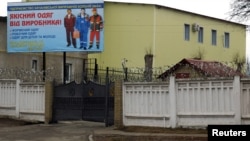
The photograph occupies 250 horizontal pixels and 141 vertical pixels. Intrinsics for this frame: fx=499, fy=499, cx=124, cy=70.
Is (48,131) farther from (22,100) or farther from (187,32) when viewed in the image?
(187,32)

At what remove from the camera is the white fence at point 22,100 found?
20.7 meters

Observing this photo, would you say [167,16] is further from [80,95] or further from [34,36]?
[80,95]

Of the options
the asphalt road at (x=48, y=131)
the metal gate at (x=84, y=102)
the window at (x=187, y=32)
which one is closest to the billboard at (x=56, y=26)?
the metal gate at (x=84, y=102)

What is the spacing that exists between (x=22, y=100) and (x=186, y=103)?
8.20 meters

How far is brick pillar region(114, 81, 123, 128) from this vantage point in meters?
17.6

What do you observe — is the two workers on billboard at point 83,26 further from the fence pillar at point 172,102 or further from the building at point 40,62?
the fence pillar at point 172,102

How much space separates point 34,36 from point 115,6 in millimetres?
14873

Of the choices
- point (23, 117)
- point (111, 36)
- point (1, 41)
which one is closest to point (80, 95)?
point (23, 117)

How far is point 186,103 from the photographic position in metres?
16.1

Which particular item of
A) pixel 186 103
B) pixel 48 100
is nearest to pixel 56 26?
pixel 48 100

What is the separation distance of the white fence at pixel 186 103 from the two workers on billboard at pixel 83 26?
8122 millimetres

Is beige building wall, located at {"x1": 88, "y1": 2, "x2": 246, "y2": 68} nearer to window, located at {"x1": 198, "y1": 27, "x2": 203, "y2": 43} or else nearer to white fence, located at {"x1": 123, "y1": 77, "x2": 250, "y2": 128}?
window, located at {"x1": 198, "y1": 27, "x2": 203, "y2": 43}

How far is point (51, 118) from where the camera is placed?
20406mm

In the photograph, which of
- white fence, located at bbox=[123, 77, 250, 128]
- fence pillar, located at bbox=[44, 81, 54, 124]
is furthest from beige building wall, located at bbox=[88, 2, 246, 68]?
white fence, located at bbox=[123, 77, 250, 128]
